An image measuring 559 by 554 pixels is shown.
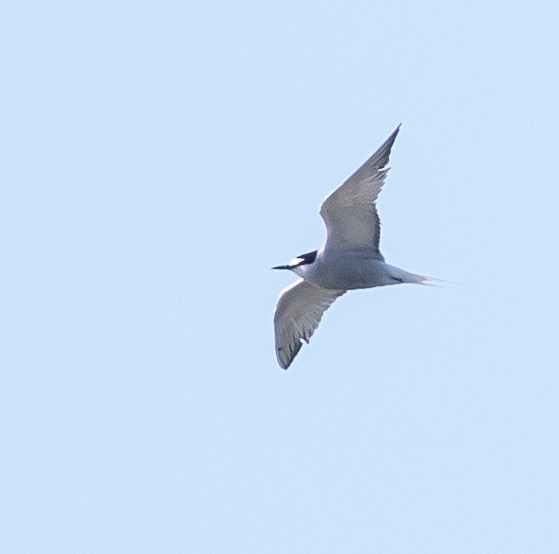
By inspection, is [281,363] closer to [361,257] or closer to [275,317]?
[275,317]

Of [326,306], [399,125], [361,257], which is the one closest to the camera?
[399,125]

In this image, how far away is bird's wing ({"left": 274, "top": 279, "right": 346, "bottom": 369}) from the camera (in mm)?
22609

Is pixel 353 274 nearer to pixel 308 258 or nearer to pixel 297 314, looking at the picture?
pixel 308 258

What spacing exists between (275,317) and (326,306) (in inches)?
29.1

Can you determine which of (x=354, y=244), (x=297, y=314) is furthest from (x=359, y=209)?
(x=297, y=314)

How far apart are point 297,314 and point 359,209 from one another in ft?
10.2

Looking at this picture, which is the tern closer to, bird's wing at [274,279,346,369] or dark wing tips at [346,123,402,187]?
dark wing tips at [346,123,402,187]

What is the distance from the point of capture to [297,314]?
75.2ft

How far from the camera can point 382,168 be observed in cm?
1978

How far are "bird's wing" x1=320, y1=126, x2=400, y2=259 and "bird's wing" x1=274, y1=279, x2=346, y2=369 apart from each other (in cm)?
186

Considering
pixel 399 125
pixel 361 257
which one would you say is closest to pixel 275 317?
pixel 361 257

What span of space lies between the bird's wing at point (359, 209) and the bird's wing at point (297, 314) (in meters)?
1.86

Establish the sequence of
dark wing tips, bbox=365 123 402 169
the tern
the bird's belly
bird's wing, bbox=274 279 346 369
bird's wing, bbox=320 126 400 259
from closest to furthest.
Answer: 1. dark wing tips, bbox=365 123 402 169
2. bird's wing, bbox=320 126 400 259
3. the tern
4. the bird's belly
5. bird's wing, bbox=274 279 346 369

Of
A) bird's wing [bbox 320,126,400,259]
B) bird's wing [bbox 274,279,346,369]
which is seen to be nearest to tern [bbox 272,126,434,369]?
bird's wing [bbox 320,126,400,259]
